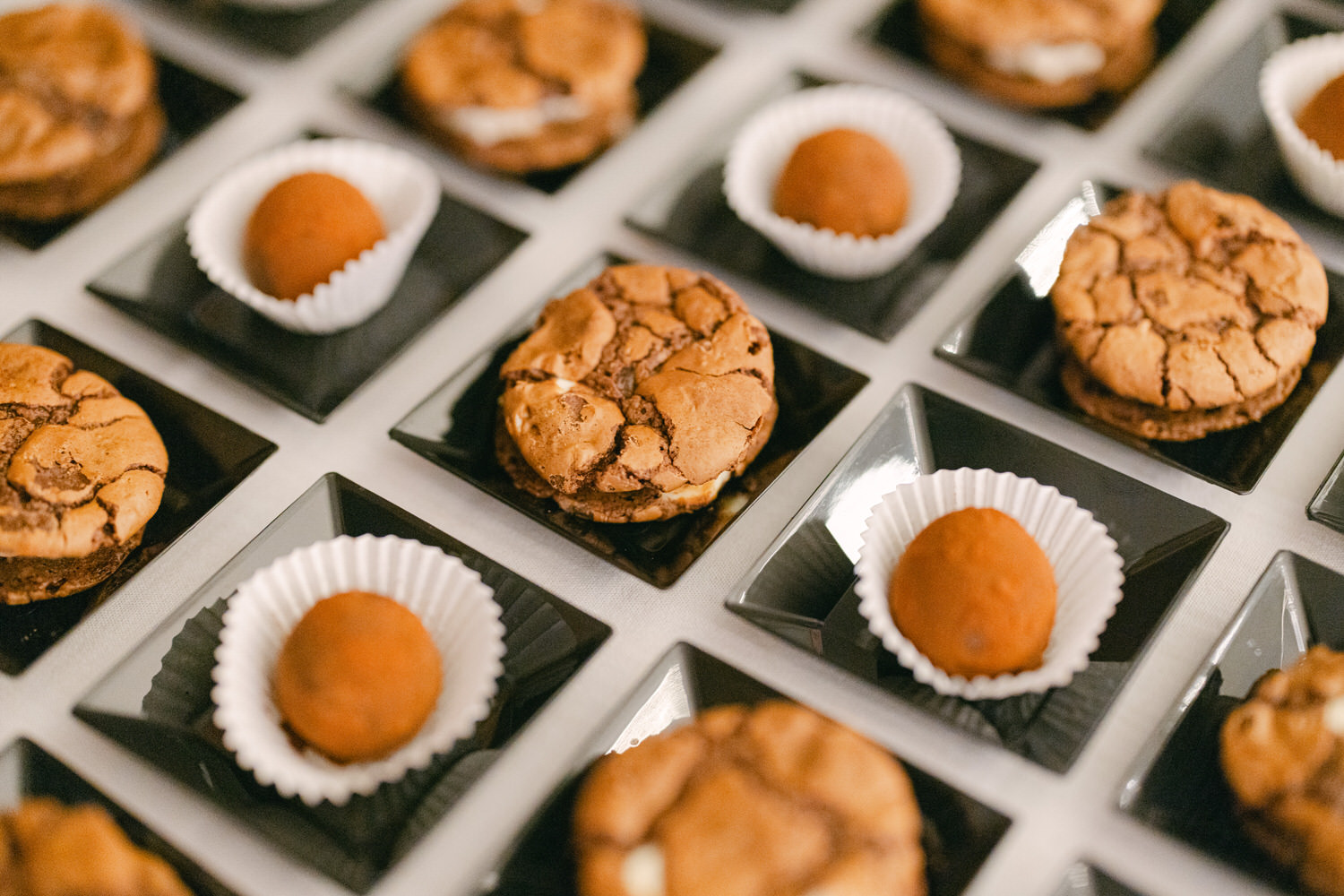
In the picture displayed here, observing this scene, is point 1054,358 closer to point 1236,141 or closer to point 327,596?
point 1236,141

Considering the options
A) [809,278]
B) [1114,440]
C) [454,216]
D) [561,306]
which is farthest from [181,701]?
[1114,440]

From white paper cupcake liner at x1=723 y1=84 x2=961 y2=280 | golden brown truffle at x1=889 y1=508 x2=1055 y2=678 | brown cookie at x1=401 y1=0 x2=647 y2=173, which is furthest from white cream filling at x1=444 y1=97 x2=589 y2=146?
golden brown truffle at x1=889 y1=508 x2=1055 y2=678

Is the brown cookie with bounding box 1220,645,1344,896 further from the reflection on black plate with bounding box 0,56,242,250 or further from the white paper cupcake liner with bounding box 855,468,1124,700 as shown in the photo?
the reflection on black plate with bounding box 0,56,242,250

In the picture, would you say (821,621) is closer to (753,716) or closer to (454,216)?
(753,716)

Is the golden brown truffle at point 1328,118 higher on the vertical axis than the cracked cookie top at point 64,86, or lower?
higher

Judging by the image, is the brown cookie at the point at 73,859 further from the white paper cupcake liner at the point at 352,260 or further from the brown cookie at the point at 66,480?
the white paper cupcake liner at the point at 352,260

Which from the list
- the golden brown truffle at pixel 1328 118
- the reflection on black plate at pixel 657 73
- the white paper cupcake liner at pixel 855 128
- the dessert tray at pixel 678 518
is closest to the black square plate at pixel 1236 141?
the dessert tray at pixel 678 518

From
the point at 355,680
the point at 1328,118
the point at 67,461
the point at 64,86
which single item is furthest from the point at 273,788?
the point at 1328,118
